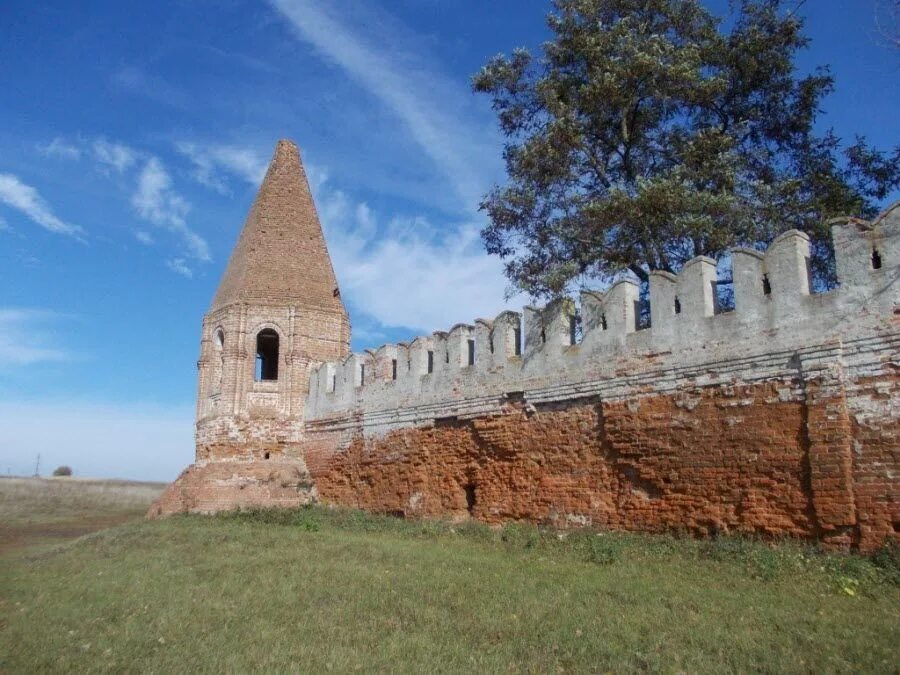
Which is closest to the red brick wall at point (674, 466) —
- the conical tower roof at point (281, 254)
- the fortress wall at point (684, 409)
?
the fortress wall at point (684, 409)

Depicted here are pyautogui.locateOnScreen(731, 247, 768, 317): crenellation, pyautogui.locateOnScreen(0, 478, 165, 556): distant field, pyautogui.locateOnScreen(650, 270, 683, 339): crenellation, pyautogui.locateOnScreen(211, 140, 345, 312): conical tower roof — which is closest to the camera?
pyautogui.locateOnScreen(731, 247, 768, 317): crenellation

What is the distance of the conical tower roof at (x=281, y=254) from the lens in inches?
699

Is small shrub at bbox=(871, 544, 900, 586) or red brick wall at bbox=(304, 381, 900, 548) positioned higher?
red brick wall at bbox=(304, 381, 900, 548)

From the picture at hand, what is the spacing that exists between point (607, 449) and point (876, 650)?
5.47 meters

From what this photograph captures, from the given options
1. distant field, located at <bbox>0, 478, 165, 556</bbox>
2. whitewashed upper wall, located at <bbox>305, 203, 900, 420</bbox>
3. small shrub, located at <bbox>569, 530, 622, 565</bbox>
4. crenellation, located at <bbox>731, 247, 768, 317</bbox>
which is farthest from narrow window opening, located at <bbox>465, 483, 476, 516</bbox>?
distant field, located at <bbox>0, 478, 165, 556</bbox>

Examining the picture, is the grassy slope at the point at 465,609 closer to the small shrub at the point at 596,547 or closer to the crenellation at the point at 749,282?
the small shrub at the point at 596,547

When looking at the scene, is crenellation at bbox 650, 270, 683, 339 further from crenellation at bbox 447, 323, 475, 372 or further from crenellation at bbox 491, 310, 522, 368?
crenellation at bbox 447, 323, 475, 372

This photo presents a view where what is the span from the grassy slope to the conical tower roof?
323 inches

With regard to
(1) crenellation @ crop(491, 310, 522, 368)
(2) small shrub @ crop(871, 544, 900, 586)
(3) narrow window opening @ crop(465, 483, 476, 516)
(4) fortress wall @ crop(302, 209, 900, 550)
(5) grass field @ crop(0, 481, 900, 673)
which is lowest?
(5) grass field @ crop(0, 481, 900, 673)

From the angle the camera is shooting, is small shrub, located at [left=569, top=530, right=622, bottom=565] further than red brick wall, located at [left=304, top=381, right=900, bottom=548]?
Yes

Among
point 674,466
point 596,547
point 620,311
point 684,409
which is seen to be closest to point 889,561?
point 674,466

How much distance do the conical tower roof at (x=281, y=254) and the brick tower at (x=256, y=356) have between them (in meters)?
0.03

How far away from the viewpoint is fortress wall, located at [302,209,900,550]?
8094 millimetres

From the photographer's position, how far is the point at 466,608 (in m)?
6.85
